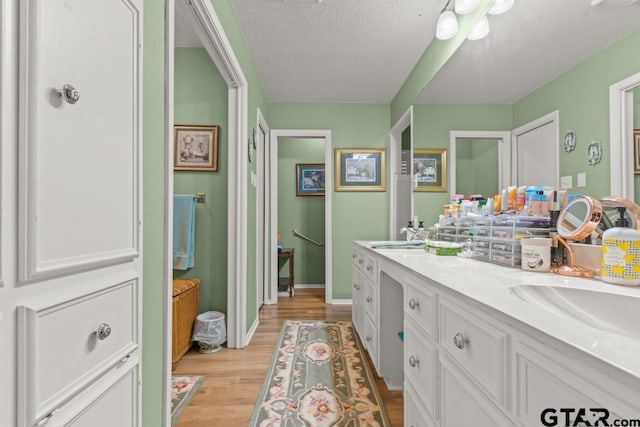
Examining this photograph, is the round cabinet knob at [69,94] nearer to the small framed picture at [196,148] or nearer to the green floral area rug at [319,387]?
the green floral area rug at [319,387]

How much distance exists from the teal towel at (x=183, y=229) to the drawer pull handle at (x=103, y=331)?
5.76ft

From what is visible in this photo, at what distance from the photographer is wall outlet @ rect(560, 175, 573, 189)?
3.87 ft

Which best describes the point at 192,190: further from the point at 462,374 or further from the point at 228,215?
the point at 462,374

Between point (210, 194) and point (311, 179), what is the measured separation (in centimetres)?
236

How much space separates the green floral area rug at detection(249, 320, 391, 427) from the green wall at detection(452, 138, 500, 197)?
1.29m

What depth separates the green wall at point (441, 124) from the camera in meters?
1.56

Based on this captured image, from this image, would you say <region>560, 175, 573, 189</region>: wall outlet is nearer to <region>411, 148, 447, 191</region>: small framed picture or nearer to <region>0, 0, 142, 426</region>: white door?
<region>411, 148, 447, 191</region>: small framed picture

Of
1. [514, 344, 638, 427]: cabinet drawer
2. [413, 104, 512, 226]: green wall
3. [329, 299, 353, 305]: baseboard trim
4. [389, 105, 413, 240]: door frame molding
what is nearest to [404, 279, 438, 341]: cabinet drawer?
[514, 344, 638, 427]: cabinet drawer

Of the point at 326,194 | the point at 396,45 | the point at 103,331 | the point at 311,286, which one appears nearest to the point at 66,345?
the point at 103,331

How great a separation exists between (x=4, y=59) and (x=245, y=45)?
2259mm

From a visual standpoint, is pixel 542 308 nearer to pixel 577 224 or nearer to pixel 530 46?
pixel 577 224

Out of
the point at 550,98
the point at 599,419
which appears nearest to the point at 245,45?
the point at 550,98

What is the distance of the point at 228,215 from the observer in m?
2.41

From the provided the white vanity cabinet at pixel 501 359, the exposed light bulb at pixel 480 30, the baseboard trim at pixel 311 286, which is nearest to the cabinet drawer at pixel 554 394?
the white vanity cabinet at pixel 501 359
